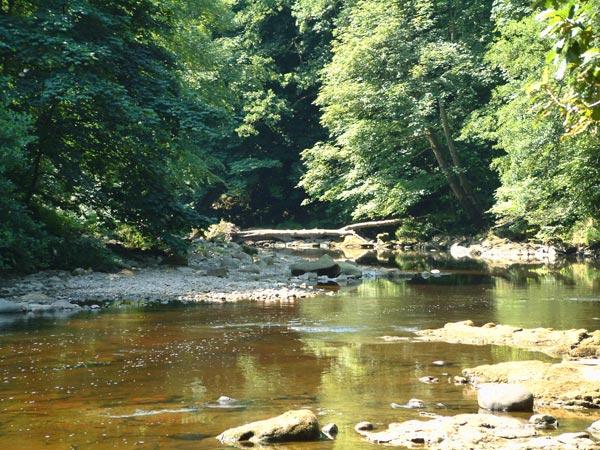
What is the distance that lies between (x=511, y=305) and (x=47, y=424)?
353 inches

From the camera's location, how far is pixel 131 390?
6.88 metres

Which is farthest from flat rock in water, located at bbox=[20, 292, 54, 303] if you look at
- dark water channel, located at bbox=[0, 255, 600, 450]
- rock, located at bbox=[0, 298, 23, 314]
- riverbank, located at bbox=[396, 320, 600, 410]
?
riverbank, located at bbox=[396, 320, 600, 410]

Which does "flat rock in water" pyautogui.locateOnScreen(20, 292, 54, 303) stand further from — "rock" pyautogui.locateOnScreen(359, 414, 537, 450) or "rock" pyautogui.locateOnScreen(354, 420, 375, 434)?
"rock" pyautogui.locateOnScreen(359, 414, 537, 450)

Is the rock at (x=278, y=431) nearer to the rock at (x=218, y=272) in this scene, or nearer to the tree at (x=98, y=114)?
the tree at (x=98, y=114)

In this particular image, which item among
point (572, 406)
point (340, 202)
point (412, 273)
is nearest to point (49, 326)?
point (572, 406)

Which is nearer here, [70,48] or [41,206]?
[70,48]

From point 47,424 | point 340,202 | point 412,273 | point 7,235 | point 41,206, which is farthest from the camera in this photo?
point 340,202

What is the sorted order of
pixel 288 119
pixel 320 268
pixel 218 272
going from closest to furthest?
pixel 218 272, pixel 320 268, pixel 288 119

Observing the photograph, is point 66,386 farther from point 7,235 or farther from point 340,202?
point 340,202

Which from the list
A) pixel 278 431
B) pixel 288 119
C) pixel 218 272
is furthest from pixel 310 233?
pixel 278 431

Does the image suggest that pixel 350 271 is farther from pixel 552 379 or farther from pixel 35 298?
pixel 552 379

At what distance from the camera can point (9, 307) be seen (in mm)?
11602

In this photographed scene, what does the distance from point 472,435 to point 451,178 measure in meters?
26.6

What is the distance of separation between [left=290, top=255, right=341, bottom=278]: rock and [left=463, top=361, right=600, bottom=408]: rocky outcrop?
10878mm
